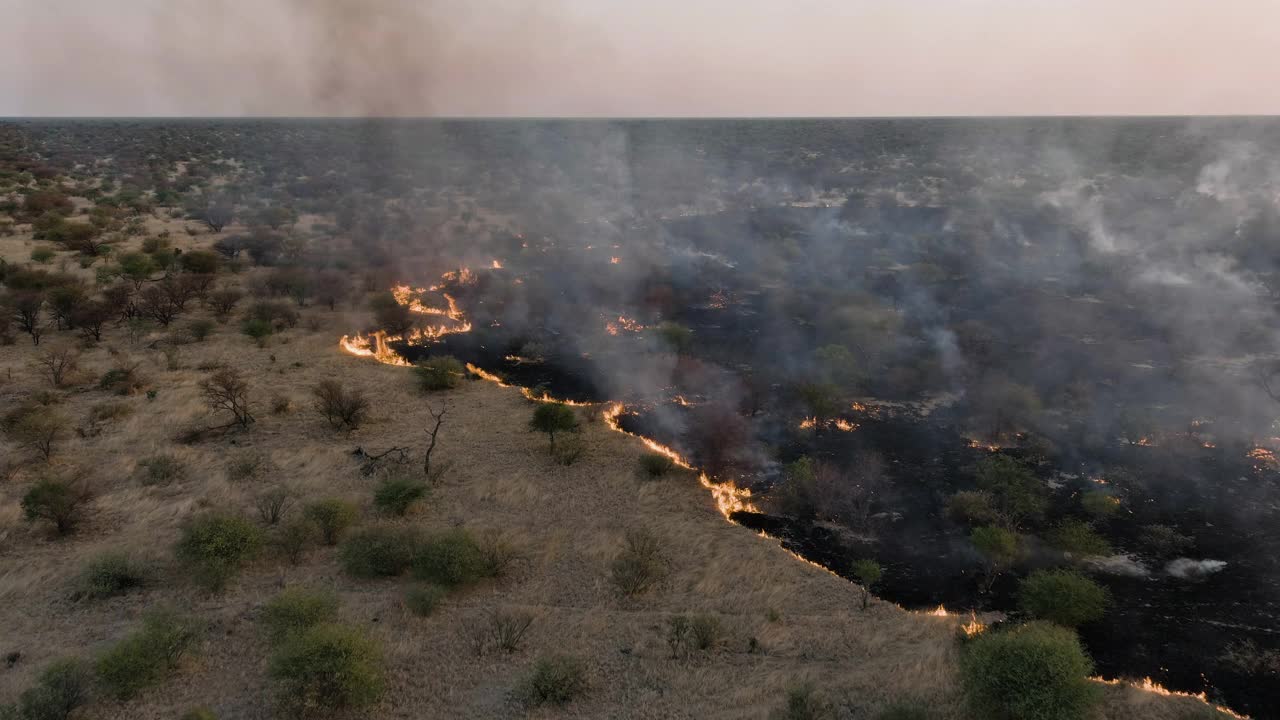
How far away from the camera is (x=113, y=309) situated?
26.9 m

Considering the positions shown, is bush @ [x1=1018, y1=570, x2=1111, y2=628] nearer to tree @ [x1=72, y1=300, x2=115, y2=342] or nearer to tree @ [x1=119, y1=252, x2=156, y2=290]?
tree @ [x1=72, y1=300, x2=115, y2=342]

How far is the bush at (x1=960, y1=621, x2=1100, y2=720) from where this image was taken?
10.1 meters

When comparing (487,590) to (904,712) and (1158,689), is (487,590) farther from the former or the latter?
(1158,689)

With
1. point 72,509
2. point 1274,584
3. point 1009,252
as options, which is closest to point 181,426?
point 72,509

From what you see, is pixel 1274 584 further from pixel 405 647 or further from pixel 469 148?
pixel 469 148

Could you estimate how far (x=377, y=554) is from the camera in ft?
45.3

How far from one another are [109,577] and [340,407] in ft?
25.4

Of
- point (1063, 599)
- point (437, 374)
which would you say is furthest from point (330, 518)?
point (1063, 599)

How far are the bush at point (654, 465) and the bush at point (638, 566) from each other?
10.1 feet

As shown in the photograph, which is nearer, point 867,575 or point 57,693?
point 57,693

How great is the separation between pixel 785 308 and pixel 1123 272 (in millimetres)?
20649

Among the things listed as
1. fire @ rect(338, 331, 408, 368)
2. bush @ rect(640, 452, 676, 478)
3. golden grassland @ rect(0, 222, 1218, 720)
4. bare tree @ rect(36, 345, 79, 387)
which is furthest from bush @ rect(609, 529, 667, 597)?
bare tree @ rect(36, 345, 79, 387)

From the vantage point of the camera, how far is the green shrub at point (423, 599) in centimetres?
1263

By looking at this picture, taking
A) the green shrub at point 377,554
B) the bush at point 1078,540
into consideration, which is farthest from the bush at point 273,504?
the bush at point 1078,540
